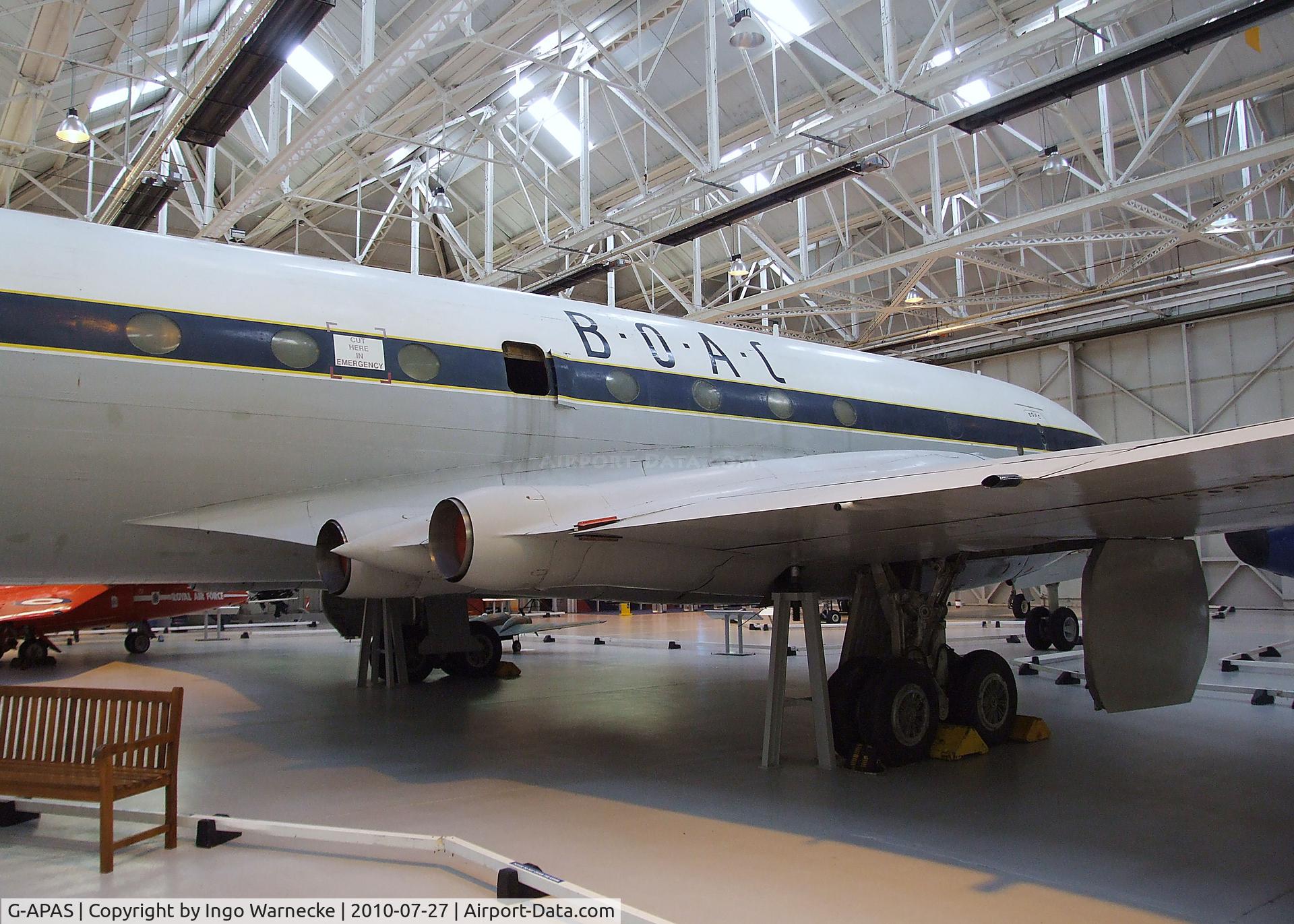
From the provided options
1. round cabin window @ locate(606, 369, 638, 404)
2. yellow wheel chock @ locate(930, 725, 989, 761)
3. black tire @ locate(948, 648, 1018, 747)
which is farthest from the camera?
round cabin window @ locate(606, 369, 638, 404)

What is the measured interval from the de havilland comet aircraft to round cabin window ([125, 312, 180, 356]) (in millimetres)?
14

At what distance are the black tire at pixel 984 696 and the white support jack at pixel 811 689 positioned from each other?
1420 millimetres

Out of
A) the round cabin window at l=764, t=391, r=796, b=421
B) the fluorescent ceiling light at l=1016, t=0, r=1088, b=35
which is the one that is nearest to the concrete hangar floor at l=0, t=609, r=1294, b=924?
the round cabin window at l=764, t=391, r=796, b=421

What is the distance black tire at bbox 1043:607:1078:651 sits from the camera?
1529cm

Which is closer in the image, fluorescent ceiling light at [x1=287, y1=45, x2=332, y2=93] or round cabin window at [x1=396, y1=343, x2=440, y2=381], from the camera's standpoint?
round cabin window at [x1=396, y1=343, x2=440, y2=381]

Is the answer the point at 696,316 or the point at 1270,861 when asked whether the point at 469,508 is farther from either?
the point at 696,316

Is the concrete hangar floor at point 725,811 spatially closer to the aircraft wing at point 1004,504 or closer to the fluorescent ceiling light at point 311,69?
the aircraft wing at point 1004,504

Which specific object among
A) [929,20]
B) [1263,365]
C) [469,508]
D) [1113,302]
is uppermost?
[929,20]

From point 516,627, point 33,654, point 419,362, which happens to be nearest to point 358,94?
point 419,362

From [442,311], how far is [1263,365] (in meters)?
25.2

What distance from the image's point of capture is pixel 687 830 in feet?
17.1

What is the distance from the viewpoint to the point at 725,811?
5641 mm

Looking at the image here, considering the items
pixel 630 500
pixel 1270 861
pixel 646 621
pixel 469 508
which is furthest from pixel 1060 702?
pixel 646 621

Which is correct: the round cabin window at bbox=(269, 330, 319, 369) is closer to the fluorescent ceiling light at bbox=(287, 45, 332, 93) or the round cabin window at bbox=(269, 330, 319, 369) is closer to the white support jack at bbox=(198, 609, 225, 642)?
the fluorescent ceiling light at bbox=(287, 45, 332, 93)
